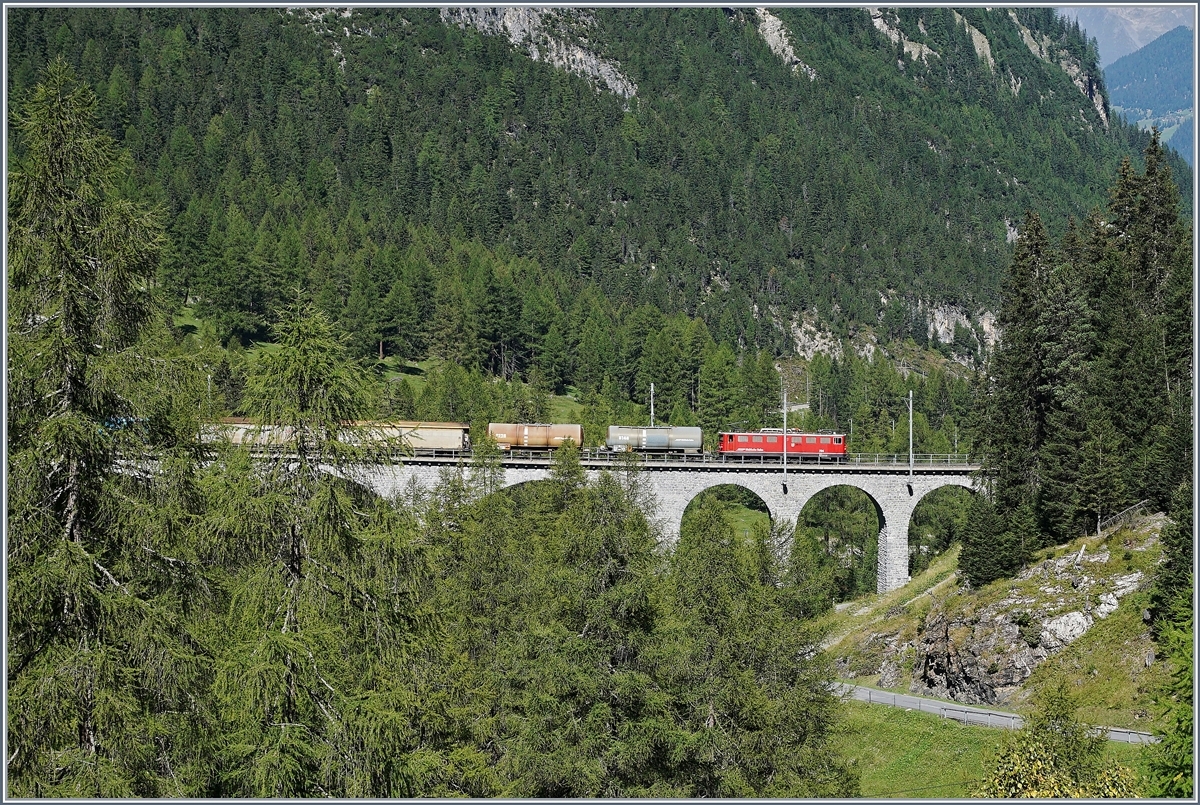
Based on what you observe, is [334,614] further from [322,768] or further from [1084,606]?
[1084,606]

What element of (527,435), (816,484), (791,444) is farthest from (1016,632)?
(527,435)

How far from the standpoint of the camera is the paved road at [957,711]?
116 feet

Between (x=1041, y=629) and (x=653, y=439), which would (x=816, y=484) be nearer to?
(x=653, y=439)

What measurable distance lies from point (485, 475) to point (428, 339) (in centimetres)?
7483

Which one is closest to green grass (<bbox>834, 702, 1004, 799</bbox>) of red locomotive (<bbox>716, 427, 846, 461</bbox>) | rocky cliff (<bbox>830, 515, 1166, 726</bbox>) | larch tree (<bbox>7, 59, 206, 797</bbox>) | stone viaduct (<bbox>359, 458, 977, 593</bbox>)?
rocky cliff (<bbox>830, 515, 1166, 726</bbox>)

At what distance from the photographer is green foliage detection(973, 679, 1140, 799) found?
995 inches

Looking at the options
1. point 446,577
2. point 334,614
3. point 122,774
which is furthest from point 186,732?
point 446,577

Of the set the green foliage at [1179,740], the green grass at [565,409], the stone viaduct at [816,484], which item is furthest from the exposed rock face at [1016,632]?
the green grass at [565,409]

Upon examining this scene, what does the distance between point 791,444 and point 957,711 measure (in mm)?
46636

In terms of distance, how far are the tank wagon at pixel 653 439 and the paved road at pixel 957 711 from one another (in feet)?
140

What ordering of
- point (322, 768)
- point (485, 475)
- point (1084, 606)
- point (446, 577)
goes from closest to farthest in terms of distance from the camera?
point (322, 768) → point (446, 577) → point (1084, 606) → point (485, 475)

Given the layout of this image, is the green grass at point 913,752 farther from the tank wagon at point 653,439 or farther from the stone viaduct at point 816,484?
the tank wagon at point 653,439

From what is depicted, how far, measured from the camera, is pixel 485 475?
245 feet

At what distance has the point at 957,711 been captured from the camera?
140ft
